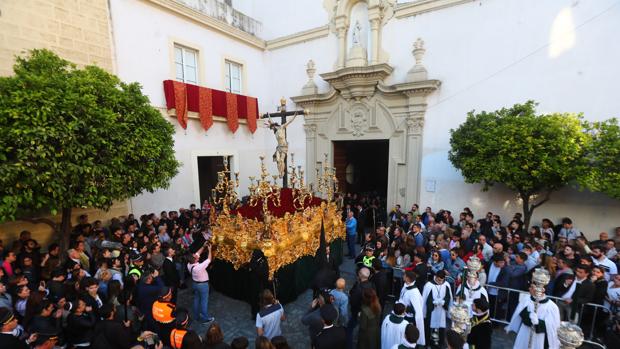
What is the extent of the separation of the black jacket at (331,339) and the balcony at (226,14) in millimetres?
11518

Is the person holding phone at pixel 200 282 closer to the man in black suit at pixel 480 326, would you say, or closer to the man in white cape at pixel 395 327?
the man in white cape at pixel 395 327

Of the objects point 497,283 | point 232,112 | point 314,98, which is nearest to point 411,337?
point 497,283

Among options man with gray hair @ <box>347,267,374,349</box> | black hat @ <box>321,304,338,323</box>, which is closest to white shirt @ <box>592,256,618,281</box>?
man with gray hair @ <box>347,267,374,349</box>

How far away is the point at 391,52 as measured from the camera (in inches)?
422

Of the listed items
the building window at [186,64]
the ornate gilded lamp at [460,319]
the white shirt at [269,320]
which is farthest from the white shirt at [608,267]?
the building window at [186,64]

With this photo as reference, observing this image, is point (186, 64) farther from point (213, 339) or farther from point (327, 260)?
point (213, 339)

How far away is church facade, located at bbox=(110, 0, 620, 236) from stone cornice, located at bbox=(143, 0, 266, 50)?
1.9 inches

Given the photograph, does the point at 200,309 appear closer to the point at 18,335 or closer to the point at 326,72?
the point at 18,335

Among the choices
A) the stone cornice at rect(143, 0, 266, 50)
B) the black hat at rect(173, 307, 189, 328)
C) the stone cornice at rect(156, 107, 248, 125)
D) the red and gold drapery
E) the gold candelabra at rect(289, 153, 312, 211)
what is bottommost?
the black hat at rect(173, 307, 189, 328)

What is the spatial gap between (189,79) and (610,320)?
41.6 ft

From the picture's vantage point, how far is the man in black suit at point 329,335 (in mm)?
3361

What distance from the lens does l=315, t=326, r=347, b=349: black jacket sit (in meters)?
3.36

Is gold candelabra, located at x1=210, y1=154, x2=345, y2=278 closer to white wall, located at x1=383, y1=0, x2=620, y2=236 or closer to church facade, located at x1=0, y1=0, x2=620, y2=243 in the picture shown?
church facade, located at x1=0, y1=0, x2=620, y2=243

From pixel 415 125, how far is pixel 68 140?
9.69 m
